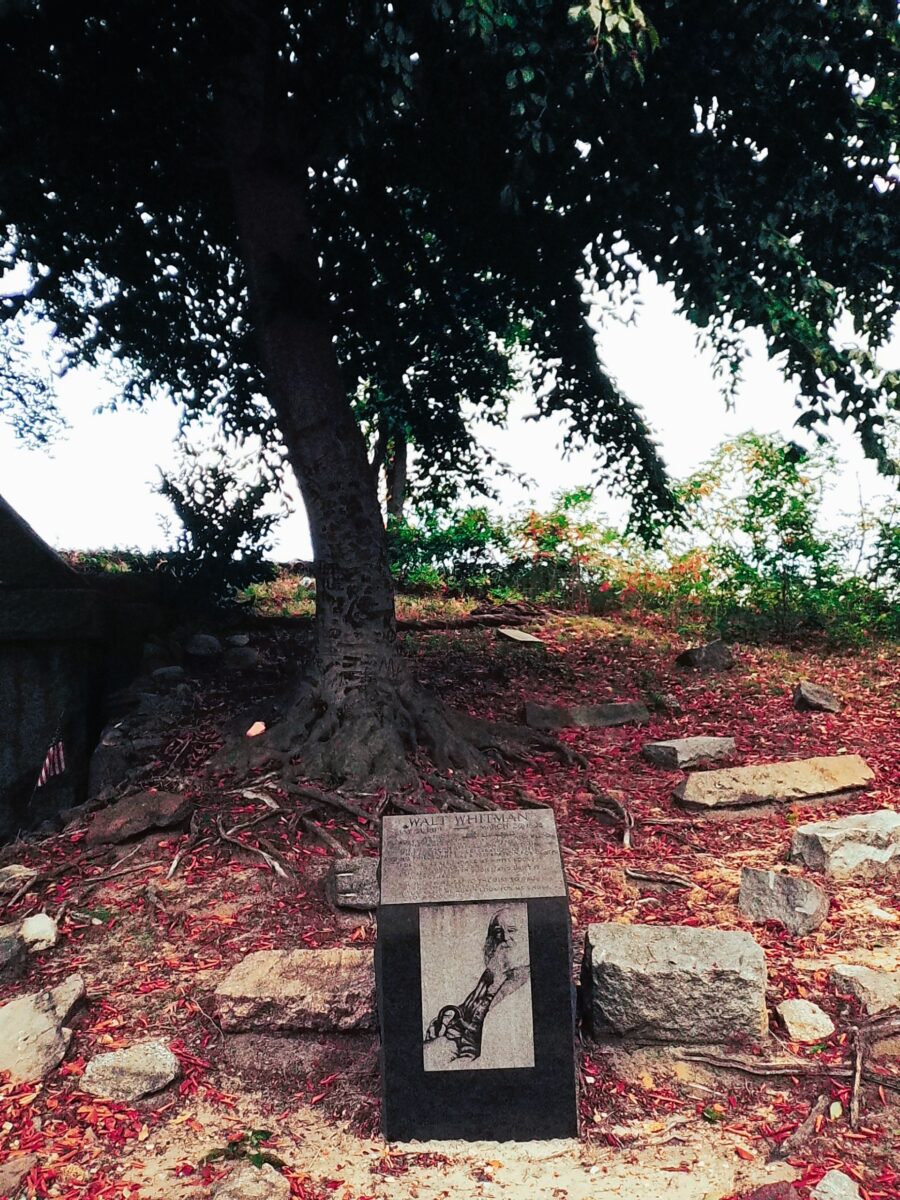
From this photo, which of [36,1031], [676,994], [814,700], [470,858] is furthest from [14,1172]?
[814,700]

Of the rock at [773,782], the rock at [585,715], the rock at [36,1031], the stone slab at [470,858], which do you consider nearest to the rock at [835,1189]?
the stone slab at [470,858]

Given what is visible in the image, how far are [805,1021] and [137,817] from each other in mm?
4581

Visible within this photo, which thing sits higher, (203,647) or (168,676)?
(203,647)

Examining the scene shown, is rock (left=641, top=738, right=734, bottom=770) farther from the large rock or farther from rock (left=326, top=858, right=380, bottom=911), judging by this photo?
the large rock

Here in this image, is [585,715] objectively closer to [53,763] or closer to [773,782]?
[773,782]

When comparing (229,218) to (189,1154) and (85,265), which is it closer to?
(85,265)

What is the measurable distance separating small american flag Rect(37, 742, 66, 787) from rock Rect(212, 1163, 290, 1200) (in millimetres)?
5770

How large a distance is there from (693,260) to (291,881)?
550 centimetres

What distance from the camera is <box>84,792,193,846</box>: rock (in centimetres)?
654

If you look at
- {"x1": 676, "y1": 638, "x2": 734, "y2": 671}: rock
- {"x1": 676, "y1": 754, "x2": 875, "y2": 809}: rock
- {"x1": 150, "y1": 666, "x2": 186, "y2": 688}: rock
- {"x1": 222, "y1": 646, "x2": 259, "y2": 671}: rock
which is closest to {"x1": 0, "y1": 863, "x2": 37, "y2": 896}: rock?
{"x1": 150, "y1": 666, "x2": 186, "y2": 688}: rock

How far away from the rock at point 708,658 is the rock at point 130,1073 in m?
8.11

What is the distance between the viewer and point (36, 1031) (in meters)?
4.32

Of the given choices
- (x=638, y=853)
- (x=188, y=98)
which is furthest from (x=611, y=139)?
(x=638, y=853)

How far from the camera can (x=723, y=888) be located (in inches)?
229
